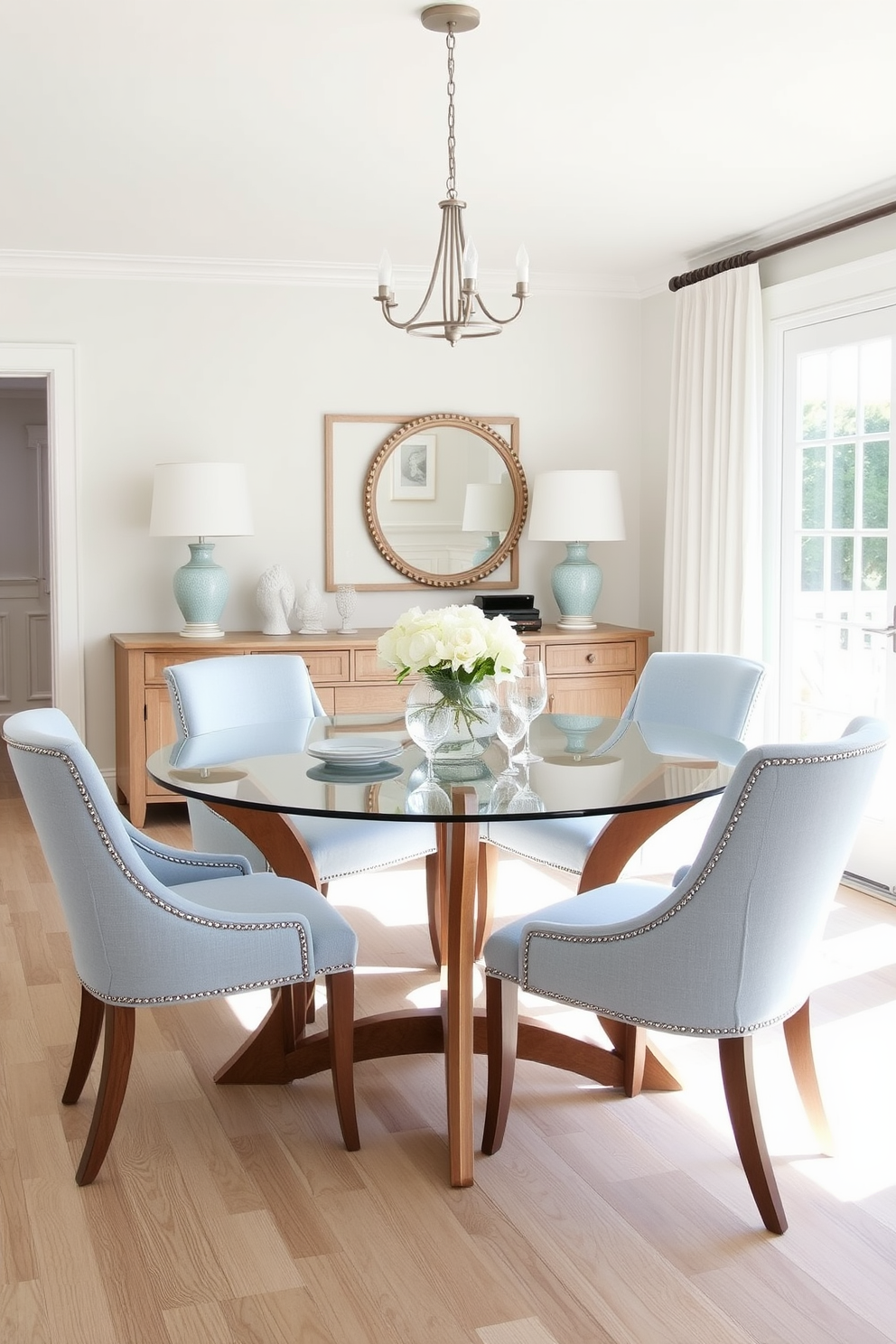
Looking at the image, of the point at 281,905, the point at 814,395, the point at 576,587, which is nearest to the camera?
the point at 281,905

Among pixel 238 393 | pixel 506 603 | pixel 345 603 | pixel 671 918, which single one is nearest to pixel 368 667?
pixel 345 603

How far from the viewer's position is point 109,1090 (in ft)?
7.93

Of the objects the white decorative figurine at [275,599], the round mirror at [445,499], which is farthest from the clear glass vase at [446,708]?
the round mirror at [445,499]

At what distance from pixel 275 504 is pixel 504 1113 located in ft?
12.1

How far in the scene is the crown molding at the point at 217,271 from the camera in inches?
210

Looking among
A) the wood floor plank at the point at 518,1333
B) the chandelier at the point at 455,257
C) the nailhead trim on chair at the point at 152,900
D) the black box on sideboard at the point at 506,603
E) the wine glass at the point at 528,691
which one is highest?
the chandelier at the point at 455,257

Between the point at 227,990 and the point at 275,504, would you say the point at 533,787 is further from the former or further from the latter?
the point at 275,504

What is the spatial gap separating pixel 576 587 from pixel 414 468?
0.94m

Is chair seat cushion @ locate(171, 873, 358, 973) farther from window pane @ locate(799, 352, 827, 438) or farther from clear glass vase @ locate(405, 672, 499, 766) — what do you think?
window pane @ locate(799, 352, 827, 438)

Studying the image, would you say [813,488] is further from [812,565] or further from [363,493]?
[363,493]

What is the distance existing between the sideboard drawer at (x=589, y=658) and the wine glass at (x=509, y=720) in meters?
2.66

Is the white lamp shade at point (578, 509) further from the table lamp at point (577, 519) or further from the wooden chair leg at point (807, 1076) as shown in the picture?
the wooden chair leg at point (807, 1076)

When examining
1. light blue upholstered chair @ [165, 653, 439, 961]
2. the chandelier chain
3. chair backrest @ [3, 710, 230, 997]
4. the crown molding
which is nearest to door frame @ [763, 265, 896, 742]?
the crown molding

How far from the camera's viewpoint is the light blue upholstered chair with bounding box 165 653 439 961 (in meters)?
3.20
